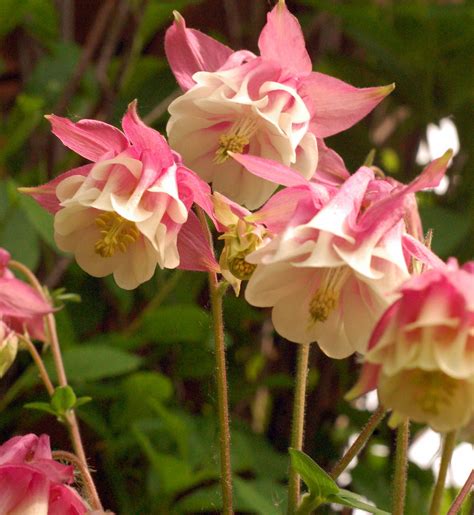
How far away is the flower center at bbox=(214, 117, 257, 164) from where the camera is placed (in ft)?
2.42

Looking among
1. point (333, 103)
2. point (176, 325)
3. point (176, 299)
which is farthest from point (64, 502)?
point (176, 299)

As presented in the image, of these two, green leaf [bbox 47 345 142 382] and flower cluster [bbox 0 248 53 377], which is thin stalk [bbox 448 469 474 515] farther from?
green leaf [bbox 47 345 142 382]

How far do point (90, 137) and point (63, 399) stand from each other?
0.66ft

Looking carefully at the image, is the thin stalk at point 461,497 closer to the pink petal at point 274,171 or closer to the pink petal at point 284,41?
the pink petal at point 274,171

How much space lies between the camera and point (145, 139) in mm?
692

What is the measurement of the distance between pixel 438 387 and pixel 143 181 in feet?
0.85

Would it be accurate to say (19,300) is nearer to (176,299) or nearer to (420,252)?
(420,252)

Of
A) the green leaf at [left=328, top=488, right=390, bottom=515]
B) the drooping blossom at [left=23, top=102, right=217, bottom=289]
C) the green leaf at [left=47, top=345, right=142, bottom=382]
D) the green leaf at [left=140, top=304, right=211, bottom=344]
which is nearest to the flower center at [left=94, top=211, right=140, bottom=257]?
the drooping blossom at [left=23, top=102, right=217, bottom=289]

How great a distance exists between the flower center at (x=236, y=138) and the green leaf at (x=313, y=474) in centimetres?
23

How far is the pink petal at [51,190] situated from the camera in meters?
0.72

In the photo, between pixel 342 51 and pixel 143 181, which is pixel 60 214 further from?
pixel 342 51

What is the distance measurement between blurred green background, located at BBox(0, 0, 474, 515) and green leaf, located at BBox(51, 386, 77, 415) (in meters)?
0.38

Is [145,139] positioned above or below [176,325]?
above

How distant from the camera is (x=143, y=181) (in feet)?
2.24
